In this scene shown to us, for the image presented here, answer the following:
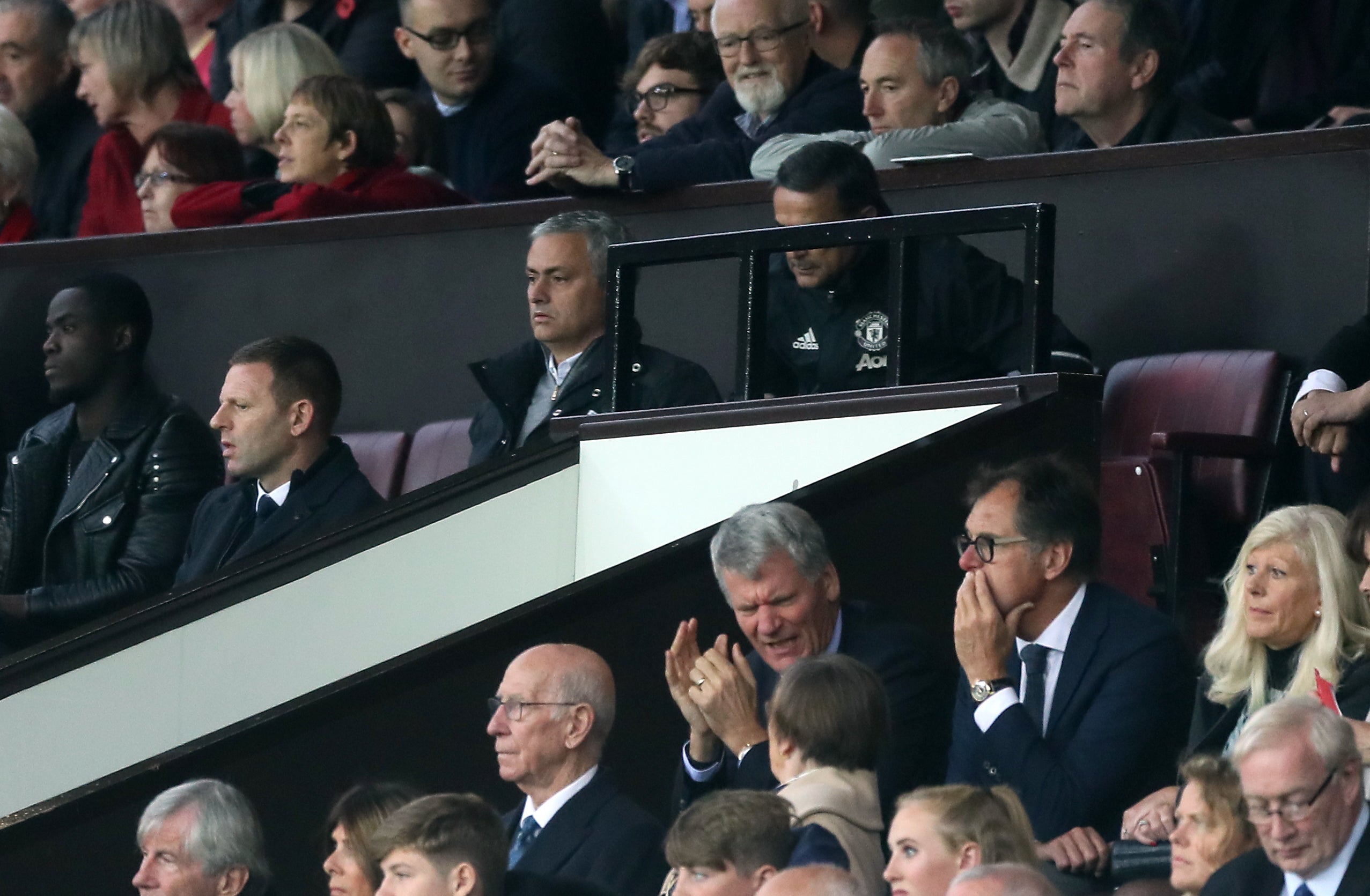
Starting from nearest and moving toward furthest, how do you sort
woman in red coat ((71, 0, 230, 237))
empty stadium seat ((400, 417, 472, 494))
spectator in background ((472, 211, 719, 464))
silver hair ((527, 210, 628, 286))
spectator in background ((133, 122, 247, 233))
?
spectator in background ((472, 211, 719, 464)), silver hair ((527, 210, 628, 286)), empty stadium seat ((400, 417, 472, 494)), spectator in background ((133, 122, 247, 233)), woman in red coat ((71, 0, 230, 237))

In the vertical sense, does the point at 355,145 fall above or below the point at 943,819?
above

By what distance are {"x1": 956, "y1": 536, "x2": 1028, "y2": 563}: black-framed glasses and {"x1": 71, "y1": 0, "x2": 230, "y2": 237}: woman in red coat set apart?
3928 mm

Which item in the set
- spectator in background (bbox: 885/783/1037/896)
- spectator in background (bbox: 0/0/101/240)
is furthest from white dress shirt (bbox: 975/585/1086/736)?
spectator in background (bbox: 0/0/101/240)

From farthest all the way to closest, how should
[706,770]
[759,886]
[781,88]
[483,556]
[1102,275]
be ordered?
[781,88] → [1102,275] → [483,556] → [706,770] → [759,886]

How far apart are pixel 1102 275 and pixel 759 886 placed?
10.1ft

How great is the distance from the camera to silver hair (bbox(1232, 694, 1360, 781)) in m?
3.79

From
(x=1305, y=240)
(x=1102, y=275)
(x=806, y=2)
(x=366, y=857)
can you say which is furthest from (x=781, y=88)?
(x=366, y=857)

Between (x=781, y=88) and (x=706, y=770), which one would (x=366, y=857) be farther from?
(x=781, y=88)

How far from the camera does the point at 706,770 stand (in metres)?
4.67

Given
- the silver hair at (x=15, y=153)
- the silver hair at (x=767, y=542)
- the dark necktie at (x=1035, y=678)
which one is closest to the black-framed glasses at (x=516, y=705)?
the silver hair at (x=767, y=542)

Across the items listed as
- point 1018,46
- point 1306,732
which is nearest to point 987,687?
point 1306,732

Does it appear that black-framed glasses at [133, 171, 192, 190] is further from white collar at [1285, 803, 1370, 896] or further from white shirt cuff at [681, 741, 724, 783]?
white collar at [1285, 803, 1370, 896]

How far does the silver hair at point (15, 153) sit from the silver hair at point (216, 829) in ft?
13.3

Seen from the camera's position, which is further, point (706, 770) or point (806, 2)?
point (806, 2)
